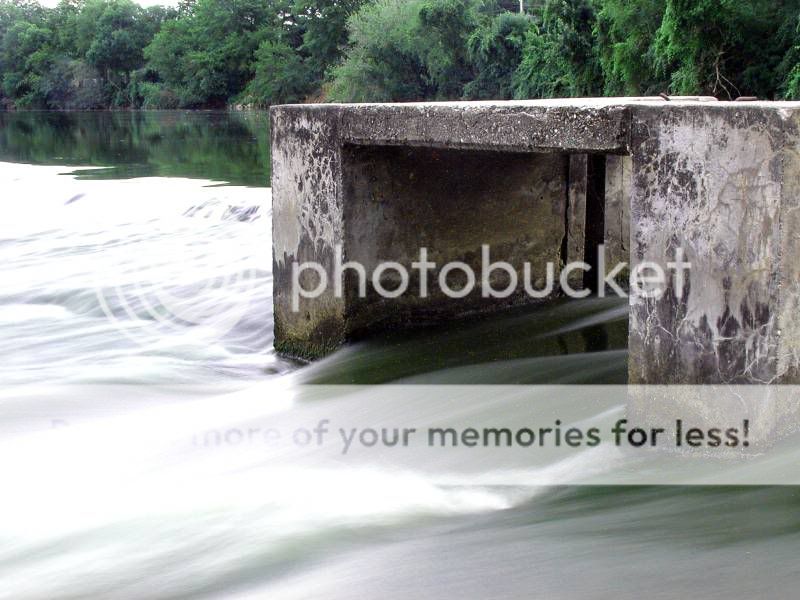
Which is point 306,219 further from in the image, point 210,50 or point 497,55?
point 210,50

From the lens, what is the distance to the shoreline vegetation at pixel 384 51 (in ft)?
80.3

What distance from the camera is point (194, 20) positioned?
279 ft

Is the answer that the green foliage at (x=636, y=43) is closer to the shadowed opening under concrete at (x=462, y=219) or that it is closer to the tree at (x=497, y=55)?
the tree at (x=497, y=55)

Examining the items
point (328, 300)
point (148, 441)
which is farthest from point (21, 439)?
point (328, 300)

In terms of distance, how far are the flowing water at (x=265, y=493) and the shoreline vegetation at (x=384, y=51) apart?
62.4ft

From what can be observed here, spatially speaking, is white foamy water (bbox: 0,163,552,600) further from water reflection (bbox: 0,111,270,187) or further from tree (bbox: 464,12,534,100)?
tree (bbox: 464,12,534,100)

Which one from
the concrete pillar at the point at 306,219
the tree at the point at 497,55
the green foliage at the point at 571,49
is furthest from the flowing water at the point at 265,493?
the tree at the point at 497,55

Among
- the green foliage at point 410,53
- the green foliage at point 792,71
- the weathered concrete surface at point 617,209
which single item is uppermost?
the green foliage at point 410,53

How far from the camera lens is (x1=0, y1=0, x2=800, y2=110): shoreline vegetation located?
2447cm

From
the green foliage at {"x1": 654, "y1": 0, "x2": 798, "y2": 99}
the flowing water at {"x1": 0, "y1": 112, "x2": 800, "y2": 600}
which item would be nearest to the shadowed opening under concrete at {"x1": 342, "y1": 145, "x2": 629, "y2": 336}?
the flowing water at {"x1": 0, "y1": 112, "x2": 800, "y2": 600}

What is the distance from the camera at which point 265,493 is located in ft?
11.6

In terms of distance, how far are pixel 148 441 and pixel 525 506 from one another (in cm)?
186

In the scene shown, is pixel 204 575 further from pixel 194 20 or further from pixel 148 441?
pixel 194 20

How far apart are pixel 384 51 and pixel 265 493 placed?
46.5 m
